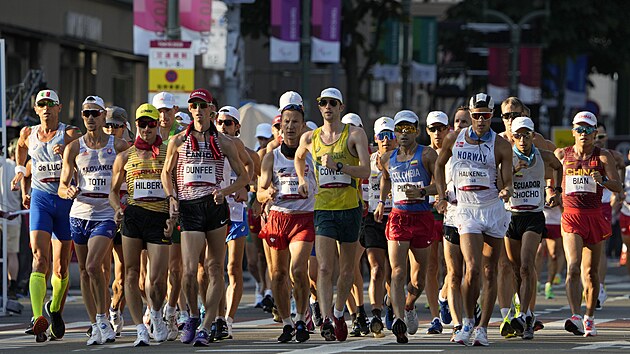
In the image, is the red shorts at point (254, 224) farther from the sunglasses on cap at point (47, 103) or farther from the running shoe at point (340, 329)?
the running shoe at point (340, 329)

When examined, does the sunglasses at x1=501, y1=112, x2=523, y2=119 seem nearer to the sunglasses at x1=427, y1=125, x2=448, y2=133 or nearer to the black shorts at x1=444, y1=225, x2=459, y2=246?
the sunglasses at x1=427, y1=125, x2=448, y2=133

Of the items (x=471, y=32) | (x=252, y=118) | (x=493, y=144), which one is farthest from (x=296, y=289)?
(x=471, y=32)

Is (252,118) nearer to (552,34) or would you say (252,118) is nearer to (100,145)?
(100,145)

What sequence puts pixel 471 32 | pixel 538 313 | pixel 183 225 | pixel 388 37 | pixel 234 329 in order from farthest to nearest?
pixel 471 32, pixel 388 37, pixel 538 313, pixel 234 329, pixel 183 225

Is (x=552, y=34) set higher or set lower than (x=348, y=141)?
higher

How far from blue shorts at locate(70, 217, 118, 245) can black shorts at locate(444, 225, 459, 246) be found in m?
2.86

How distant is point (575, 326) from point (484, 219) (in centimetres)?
189

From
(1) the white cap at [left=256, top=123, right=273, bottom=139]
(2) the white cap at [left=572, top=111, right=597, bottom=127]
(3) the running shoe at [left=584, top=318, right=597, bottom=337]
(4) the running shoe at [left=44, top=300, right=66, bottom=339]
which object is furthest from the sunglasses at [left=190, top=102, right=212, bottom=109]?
(1) the white cap at [left=256, top=123, right=273, bottom=139]

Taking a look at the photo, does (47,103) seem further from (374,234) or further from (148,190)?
(374,234)

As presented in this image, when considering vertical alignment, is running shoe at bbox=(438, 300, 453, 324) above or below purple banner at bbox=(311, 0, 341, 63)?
below

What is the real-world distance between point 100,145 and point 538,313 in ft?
20.7

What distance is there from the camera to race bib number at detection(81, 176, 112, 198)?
1541 centimetres

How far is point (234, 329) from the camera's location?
17.1 m

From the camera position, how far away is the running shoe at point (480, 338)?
1494cm
